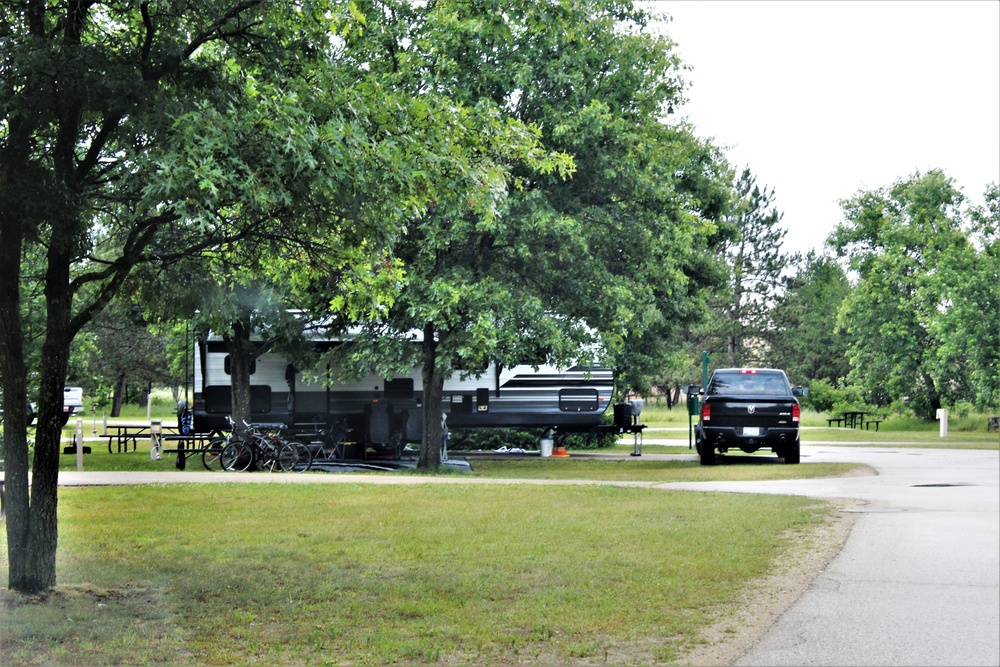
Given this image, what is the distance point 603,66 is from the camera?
73.9ft

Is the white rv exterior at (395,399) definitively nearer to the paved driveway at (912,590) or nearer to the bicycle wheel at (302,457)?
the bicycle wheel at (302,457)

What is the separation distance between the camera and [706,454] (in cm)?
2375

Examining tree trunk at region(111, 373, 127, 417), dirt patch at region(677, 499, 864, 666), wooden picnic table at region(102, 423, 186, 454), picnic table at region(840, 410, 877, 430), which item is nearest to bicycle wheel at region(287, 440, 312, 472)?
wooden picnic table at region(102, 423, 186, 454)

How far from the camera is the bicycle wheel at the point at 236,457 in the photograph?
71.1 ft

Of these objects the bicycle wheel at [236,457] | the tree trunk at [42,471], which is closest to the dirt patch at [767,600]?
the tree trunk at [42,471]

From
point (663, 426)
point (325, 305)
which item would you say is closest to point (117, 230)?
point (325, 305)

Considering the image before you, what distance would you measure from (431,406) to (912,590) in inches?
603

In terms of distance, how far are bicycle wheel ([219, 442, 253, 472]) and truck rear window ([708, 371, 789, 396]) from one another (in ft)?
28.2

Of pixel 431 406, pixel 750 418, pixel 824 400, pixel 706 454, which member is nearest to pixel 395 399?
pixel 431 406

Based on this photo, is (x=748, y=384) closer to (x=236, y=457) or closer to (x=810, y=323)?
(x=236, y=457)

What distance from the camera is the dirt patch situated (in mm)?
6770

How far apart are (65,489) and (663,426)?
38.8m

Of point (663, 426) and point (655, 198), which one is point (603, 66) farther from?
point (663, 426)

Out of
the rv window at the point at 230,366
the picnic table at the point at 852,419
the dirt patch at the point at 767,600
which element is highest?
the rv window at the point at 230,366
